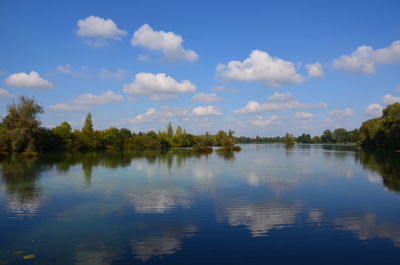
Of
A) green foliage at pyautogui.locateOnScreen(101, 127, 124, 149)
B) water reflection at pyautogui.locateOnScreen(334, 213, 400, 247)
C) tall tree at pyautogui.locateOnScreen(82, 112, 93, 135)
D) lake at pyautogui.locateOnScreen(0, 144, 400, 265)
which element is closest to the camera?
lake at pyautogui.locateOnScreen(0, 144, 400, 265)

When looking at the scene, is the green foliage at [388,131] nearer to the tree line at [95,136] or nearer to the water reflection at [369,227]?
the tree line at [95,136]

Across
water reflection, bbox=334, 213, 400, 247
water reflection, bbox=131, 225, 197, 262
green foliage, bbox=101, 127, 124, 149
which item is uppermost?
green foliage, bbox=101, 127, 124, 149

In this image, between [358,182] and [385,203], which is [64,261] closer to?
[385,203]

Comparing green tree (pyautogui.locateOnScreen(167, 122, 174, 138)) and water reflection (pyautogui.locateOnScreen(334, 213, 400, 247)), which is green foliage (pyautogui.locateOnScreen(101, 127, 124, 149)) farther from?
water reflection (pyautogui.locateOnScreen(334, 213, 400, 247))

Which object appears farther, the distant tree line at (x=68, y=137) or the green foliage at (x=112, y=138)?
the green foliage at (x=112, y=138)

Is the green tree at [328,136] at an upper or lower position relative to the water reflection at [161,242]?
upper

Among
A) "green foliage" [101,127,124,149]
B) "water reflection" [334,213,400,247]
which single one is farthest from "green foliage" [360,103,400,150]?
"green foliage" [101,127,124,149]

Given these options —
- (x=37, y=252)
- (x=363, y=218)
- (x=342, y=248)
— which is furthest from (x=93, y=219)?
(x=363, y=218)

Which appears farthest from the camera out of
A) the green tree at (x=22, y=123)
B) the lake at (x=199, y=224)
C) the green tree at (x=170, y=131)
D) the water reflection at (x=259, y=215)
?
the green tree at (x=170, y=131)

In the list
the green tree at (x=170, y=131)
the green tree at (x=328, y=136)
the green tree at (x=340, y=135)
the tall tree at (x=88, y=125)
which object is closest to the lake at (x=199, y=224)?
the tall tree at (x=88, y=125)

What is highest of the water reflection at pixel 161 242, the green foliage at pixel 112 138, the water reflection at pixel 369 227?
the green foliage at pixel 112 138

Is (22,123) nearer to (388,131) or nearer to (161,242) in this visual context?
(161,242)

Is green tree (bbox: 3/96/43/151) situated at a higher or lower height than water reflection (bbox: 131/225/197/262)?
higher

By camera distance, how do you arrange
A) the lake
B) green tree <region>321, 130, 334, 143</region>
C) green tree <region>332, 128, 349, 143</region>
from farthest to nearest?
green tree <region>321, 130, 334, 143</region> < green tree <region>332, 128, 349, 143</region> < the lake
